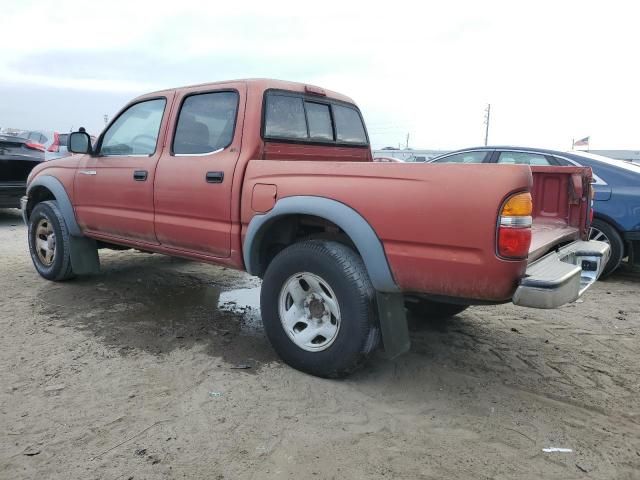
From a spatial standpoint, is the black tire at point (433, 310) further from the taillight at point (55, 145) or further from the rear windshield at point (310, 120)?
the taillight at point (55, 145)

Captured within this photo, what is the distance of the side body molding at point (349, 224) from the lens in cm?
286

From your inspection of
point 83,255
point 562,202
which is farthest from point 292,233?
point 83,255

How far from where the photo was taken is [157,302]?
4789mm

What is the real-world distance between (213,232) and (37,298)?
2.25 m

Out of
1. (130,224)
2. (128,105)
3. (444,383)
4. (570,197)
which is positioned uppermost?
(128,105)

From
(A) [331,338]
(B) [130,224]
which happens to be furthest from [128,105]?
(A) [331,338]

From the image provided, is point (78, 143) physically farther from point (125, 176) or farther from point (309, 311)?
point (309, 311)

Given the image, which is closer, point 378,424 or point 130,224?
point 378,424

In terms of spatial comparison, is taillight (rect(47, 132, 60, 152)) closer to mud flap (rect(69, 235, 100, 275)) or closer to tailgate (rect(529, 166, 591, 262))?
mud flap (rect(69, 235, 100, 275))

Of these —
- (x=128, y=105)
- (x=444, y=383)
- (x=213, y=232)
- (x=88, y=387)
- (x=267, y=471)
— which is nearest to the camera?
(x=267, y=471)

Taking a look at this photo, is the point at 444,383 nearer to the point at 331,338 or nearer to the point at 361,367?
the point at 361,367

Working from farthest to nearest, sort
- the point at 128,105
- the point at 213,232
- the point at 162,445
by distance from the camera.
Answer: the point at 128,105 < the point at 213,232 < the point at 162,445

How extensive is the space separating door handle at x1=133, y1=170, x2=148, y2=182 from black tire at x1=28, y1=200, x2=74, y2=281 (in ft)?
4.26

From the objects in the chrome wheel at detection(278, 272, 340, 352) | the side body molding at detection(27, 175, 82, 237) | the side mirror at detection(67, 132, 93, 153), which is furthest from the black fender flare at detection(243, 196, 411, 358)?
the side body molding at detection(27, 175, 82, 237)
